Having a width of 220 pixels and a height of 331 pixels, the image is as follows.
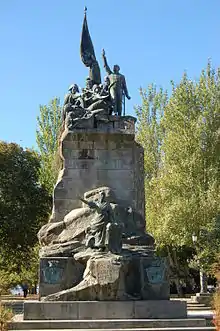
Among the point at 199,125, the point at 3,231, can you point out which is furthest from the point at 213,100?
the point at 3,231

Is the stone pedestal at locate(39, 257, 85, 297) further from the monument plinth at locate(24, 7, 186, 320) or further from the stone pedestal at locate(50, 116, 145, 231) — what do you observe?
the stone pedestal at locate(50, 116, 145, 231)

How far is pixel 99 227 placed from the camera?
1419 cm

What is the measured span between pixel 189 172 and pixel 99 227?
1548cm

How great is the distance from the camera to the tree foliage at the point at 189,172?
2764 cm

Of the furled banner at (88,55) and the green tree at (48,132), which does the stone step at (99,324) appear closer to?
the furled banner at (88,55)

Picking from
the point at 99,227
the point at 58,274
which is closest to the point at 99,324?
the point at 58,274

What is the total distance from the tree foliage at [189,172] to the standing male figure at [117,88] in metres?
11.1

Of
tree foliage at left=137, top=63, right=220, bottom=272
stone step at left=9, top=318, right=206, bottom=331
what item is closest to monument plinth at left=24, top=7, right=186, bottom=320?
stone step at left=9, top=318, right=206, bottom=331

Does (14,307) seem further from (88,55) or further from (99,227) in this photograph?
(88,55)

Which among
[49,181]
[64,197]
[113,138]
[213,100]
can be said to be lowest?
[64,197]

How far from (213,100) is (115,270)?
63.1 feet

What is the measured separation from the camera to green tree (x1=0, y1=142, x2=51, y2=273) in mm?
34344

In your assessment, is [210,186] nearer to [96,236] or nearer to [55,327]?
[96,236]

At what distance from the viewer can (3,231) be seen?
3447 centimetres
